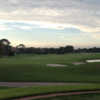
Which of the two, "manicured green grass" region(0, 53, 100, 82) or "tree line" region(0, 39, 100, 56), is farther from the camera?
"tree line" region(0, 39, 100, 56)

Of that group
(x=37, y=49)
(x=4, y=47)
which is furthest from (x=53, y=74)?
(x=37, y=49)

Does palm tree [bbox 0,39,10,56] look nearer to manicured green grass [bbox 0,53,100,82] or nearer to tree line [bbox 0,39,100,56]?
tree line [bbox 0,39,100,56]

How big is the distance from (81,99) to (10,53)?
6442 cm

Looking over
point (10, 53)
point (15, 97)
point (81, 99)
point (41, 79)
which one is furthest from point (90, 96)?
point (10, 53)

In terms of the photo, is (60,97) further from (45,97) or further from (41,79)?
(41,79)

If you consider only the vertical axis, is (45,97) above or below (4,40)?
below

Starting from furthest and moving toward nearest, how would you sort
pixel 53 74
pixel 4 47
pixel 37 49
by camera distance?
1. pixel 37 49
2. pixel 4 47
3. pixel 53 74

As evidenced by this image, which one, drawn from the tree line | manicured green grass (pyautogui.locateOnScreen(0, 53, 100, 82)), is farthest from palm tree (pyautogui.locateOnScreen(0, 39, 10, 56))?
manicured green grass (pyautogui.locateOnScreen(0, 53, 100, 82))

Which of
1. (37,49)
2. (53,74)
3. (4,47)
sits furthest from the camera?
(37,49)

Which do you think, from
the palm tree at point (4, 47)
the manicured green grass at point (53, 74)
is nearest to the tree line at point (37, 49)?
the palm tree at point (4, 47)

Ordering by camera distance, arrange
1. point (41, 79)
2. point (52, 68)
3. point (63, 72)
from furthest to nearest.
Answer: point (52, 68) → point (63, 72) → point (41, 79)

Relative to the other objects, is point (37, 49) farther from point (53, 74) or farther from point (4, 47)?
point (53, 74)

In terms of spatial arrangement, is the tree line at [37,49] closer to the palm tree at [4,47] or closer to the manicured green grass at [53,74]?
the palm tree at [4,47]

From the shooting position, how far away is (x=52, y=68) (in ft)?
91.4
